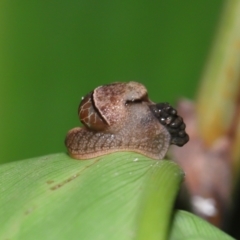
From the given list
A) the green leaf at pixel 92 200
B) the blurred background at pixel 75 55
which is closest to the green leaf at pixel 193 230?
the green leaf at pixel 92 200

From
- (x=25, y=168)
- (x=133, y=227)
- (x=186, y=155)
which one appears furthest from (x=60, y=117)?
(x=133, y=227)

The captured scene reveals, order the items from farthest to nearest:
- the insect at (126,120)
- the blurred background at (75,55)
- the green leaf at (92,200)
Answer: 1. the blurred background at (75,55)
2. the insect at (126,120)
3. the green leaf at (92,200)

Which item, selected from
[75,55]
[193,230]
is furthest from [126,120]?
[75,55]

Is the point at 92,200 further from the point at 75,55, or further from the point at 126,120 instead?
the point at 75,55

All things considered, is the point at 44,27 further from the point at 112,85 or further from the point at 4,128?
the point at 112,85

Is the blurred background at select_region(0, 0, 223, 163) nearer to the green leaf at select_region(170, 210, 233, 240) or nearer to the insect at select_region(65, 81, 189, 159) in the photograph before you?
the insect at select_region(65, 81, 189, 159)

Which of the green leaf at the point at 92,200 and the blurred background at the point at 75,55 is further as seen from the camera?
the blurred background at the point at 75,55

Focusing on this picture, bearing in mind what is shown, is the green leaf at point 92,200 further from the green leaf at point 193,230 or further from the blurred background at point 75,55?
the blurred background at point 75,55
